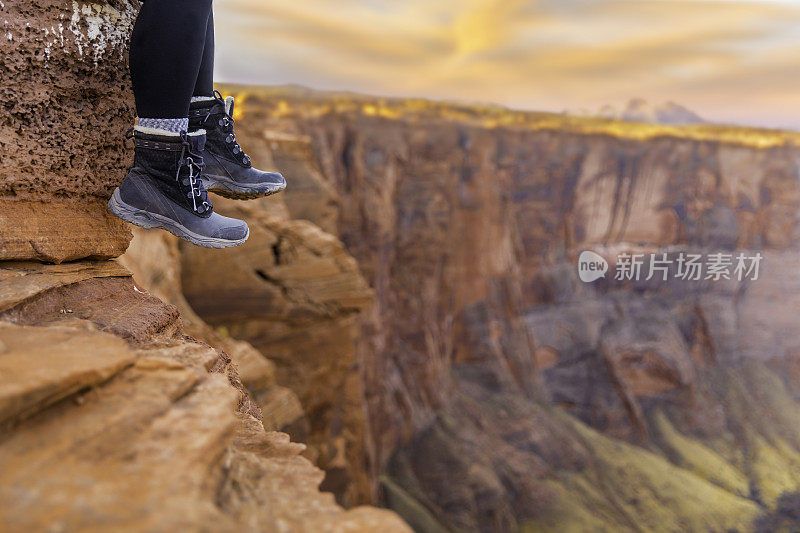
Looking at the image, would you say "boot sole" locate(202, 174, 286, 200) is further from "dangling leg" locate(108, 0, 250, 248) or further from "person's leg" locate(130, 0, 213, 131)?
"person's leg" locate(130, 0, 213, 131)

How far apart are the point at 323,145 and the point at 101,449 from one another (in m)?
17.6

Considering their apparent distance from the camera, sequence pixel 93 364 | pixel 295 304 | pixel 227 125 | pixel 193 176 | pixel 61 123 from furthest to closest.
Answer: pixel 295 304 < pixel 227 125 < pixel 61 123 < pixel 193 176 < pixel 93 364

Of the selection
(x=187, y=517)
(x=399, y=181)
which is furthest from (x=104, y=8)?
(x=399, y=181)

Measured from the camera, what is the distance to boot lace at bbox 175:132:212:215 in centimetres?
218

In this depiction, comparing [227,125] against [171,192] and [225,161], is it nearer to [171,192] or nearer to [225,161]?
[225,161]

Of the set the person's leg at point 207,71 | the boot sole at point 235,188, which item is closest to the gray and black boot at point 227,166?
the boot sole at point 235,188

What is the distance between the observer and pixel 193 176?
2268 mm

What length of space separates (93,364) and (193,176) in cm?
113

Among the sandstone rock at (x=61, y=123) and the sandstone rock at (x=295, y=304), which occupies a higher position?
the sandstone rock at (x=61, y=123)

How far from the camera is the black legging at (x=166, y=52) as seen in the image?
77.0 inches

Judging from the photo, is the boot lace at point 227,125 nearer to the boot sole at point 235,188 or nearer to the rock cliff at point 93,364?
the boot sole at point 235,188

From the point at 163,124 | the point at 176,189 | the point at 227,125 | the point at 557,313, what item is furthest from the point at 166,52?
the point at 557,313

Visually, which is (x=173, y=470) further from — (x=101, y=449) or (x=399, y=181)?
(x=399, y=181)

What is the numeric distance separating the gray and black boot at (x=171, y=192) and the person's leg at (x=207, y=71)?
34 cm
